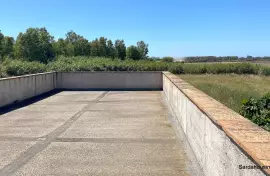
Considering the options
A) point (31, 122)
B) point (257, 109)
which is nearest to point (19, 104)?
point (31, 122)

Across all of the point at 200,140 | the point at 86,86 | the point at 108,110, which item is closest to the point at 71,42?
the point at 86,86

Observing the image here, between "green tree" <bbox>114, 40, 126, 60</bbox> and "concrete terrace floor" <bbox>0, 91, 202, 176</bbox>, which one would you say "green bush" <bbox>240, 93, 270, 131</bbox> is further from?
"green tree" <bbox>114, 40, 126, 60</bbox>

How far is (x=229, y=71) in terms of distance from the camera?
4662 cm

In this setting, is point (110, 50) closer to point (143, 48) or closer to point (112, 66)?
point (143, 48)

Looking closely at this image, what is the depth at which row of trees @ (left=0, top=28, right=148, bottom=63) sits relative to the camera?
74.8 m

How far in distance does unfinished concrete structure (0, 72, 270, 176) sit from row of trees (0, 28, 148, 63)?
57.1 metres

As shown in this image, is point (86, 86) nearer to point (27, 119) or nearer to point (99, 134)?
point (27, 119)

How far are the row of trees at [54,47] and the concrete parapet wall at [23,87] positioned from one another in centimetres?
5119

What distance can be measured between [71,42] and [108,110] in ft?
276

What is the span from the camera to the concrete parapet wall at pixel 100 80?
16.9 m

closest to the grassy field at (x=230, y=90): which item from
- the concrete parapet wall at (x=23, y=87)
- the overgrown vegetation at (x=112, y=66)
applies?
the overgrown vegetation at (x=112, y=66)

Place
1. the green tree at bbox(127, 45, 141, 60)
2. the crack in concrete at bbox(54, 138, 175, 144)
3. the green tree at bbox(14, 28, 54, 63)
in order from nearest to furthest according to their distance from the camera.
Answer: the crack in concrete at bbox(54, 138, 175, 144), the green tree at bbox(14, 28, 54, 63), the green tree at bbox(127, 45, 141, 60)


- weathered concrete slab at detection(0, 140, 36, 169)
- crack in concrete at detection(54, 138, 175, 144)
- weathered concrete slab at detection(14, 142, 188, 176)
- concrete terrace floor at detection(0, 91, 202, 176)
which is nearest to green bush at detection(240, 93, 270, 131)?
concrete terrace floor at detection(0, 91, 202, 176)

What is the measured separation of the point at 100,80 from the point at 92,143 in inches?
436
